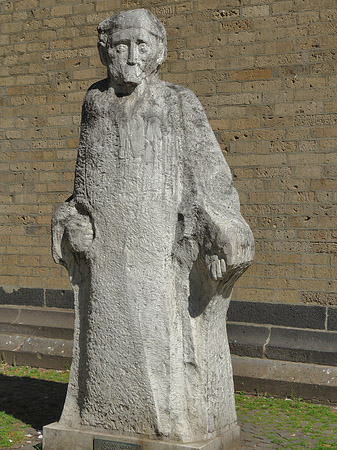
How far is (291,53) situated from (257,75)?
15.8 inches

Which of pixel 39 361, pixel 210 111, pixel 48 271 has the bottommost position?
pixel 39 361

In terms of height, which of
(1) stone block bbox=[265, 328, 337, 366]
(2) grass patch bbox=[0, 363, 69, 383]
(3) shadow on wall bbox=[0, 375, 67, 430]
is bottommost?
(2) grass patch bbox=[0, 363, 69, 383]

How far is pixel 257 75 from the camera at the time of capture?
7727 mm

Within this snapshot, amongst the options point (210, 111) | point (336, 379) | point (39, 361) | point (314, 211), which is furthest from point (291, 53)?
point (39, 361)

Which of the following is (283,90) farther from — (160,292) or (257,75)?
(160,292)

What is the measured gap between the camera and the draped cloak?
12.9 feet

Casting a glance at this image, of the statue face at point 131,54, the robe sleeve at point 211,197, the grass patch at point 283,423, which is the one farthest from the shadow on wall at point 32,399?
the statue face at point 131,54

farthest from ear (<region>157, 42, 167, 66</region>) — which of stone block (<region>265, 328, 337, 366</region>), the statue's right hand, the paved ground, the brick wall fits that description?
stone block (<region>265, 328, 337, 366</region>)

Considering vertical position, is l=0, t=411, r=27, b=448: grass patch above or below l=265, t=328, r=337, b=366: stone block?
below

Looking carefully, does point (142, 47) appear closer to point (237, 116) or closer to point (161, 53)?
point (161, 53)

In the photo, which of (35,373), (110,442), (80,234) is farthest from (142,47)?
(35,373)

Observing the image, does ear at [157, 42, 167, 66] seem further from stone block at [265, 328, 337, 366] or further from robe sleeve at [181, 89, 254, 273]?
stone block at [265, 328, 337, 366]

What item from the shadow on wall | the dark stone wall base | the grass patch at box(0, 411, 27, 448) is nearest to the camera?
the grass patch at box(0, 411, 27, 448)

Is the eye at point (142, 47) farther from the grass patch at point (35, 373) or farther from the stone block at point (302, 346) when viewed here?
the grass patch at point (35, 373)
